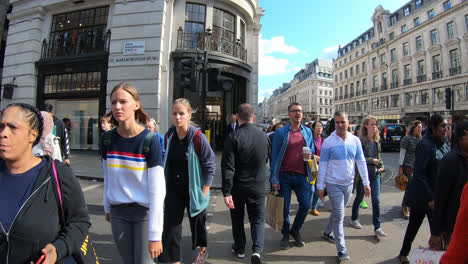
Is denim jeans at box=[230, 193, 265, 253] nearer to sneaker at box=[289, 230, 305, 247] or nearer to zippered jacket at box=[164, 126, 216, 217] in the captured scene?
zippered jacket at box=[164, 126, 216, 217]

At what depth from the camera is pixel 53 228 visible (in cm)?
134

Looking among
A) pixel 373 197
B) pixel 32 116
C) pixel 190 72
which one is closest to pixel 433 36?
pixel 373 197

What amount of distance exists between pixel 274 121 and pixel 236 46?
6.40 metres

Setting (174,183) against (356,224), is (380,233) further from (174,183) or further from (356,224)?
(174,183)

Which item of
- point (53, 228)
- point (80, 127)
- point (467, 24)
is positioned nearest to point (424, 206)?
point (53, 228)

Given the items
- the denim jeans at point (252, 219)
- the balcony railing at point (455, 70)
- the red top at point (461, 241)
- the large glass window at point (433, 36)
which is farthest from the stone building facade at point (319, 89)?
the red top at point (461, 241)

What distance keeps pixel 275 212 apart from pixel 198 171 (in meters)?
1.39

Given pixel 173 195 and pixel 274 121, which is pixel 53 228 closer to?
pixel 173 195

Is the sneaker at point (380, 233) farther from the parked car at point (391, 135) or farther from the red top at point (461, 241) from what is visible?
the parked car at point (391, 135)

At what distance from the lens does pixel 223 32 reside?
489 inches

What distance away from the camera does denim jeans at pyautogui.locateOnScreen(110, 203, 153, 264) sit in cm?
197

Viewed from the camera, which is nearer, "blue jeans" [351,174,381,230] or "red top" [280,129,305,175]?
"red top" [280,129,305,175]

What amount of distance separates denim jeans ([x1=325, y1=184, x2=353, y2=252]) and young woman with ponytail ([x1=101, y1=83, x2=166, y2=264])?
2.44 meters

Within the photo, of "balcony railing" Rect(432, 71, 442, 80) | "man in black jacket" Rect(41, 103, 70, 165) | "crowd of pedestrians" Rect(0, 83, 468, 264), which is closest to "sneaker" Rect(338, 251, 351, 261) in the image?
"crowd of pedestrians" Rect(0, 83, 468, 264)
